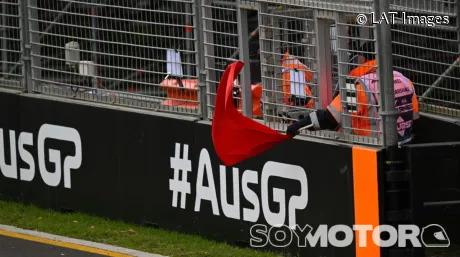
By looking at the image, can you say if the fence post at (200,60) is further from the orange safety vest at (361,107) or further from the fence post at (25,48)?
the fence post at (25,48)

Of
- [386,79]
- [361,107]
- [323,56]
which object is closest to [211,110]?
[323,56]

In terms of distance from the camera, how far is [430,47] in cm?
871

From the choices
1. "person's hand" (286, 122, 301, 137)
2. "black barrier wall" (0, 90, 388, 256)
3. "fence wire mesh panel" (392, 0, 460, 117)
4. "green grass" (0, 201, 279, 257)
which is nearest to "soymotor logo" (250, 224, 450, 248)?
"black barrier wall" (0, 90, 388, 256)

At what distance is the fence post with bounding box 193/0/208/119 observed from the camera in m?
9.54

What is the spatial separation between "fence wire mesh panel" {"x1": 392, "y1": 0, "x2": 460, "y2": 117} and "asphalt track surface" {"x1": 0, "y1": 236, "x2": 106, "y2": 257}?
10.2ft

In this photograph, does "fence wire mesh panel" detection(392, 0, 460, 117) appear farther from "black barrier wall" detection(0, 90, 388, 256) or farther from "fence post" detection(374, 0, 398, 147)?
"black barrier wall" detection(0, 90, 388, 256)

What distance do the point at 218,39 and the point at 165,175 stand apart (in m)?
1.36

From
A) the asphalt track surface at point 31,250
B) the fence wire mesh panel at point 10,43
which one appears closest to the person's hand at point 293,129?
the asphalt track surface at point 31,250

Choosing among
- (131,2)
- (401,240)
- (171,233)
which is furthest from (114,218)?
(401,240)

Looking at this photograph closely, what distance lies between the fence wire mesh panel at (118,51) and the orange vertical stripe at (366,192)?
6.75 feet

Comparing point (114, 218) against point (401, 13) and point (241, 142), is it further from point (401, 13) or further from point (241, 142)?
point (401, 13)

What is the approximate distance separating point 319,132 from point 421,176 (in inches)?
37.8

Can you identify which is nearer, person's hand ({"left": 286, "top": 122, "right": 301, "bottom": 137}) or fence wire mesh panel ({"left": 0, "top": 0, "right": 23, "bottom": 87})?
person's hand ({"left": 286, "top": 122, "right": 301, "bottom": 137})

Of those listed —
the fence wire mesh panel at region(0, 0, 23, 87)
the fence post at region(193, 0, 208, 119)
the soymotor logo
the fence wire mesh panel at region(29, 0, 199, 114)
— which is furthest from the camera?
the fence wire mesh panel at region(0, 0, 23, 87)
